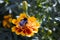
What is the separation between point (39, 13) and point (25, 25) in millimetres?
263

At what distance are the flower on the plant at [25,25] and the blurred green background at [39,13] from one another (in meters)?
0.14

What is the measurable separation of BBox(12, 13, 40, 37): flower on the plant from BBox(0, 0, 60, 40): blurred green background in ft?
0.45

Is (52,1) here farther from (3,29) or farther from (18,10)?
(3,29)

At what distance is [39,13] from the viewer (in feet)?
5.92

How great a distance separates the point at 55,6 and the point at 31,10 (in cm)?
24

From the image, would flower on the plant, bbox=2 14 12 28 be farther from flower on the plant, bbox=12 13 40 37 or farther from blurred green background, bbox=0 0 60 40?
flower on the plant, bbox=12 13 40 37

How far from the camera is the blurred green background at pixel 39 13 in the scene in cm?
176

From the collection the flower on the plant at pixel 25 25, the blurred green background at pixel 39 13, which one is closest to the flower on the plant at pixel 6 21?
the blurred green background at pixel 39 13

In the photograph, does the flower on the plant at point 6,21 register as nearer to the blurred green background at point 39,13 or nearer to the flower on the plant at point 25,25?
the blurred green background at point 39,13

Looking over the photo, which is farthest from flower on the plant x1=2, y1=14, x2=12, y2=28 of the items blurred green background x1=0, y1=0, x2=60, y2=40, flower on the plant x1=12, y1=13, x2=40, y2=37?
flower on the plant x1=12, y1=13, x2=40, y2=37

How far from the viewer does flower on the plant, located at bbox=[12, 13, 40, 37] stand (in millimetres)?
1576

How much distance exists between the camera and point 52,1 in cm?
186

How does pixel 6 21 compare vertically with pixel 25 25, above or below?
above

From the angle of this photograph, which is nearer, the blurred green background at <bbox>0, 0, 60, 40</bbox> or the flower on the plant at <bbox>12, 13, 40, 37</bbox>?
the flower on the plant at <bbox>12, 13, 40, 37</bbox>
